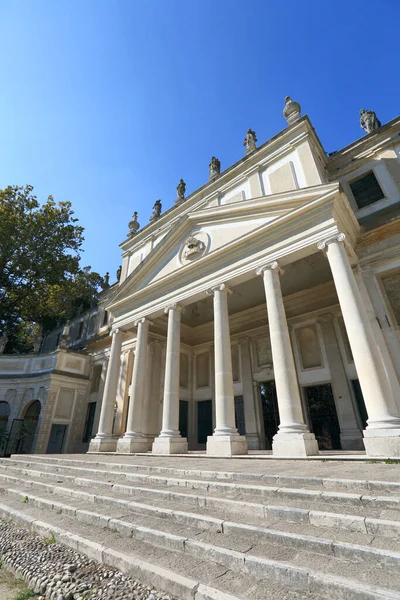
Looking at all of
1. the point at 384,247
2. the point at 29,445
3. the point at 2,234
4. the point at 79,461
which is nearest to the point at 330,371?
the point at 384,247

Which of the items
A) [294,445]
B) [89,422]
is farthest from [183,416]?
[294,445]

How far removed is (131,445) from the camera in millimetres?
12688

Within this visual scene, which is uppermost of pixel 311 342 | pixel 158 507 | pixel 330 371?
pixel 311 342

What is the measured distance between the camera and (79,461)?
960cm

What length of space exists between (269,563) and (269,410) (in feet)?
45.2

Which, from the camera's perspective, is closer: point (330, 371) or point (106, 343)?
point (330, 371)

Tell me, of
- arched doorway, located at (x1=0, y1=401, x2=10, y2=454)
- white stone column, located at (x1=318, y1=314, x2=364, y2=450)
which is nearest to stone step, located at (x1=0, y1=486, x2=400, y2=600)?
white stone column, located at (x1=318, y1=314, x2=364, y2=450)

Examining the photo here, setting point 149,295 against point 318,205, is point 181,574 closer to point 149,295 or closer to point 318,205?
point 318,205

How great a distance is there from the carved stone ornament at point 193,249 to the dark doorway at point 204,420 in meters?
9.43

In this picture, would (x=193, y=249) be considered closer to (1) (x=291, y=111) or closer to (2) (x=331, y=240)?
(2) (x=331, y=240)

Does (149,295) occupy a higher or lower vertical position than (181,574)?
higher

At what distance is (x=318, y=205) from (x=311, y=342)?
7.66 metres

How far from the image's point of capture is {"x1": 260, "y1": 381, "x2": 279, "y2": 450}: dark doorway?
15070mm

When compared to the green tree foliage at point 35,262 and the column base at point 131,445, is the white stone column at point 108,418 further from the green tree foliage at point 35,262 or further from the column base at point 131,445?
the green tree foliage at point 35,262
